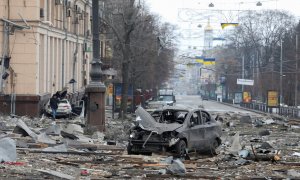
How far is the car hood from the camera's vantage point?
18562 millimetres

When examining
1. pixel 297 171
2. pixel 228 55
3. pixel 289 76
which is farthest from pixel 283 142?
pixel 228 55

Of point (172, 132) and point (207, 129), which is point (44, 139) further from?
point (207, 129)

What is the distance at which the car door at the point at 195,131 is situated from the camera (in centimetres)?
1919

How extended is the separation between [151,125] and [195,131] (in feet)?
4.86

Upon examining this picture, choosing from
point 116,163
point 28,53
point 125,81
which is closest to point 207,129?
point 116,163

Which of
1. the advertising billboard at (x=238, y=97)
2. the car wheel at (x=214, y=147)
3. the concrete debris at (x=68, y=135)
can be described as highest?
the concrete debris at (x=68, y=135)

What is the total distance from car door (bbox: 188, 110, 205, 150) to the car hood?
54 cm

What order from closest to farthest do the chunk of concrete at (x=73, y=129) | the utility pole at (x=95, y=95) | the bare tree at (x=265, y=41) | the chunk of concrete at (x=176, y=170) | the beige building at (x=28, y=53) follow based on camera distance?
1. the chunk of concrete at (x=176, y=170)
2. the chunk of concrete at (x=73, y=129)
3. the utility pole at (x=95, y=95)
4. the beige building at (x=28, y=53)
5. the bare tree at (x=265, y=41)

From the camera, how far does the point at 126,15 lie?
44312mm

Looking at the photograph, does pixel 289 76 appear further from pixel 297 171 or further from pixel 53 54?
pixel 297 171

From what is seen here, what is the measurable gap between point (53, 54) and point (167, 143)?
2883 cm

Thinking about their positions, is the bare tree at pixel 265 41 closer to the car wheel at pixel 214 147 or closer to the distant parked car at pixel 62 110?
the distant parked car at pixel 62 110

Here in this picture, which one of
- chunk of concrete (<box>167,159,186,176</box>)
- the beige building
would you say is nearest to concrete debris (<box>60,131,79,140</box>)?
chunk of concrete (<box>167,159,186,176</box>)

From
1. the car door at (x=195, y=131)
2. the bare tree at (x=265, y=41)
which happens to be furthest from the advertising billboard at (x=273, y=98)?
the car door at (x=195, y=131)
